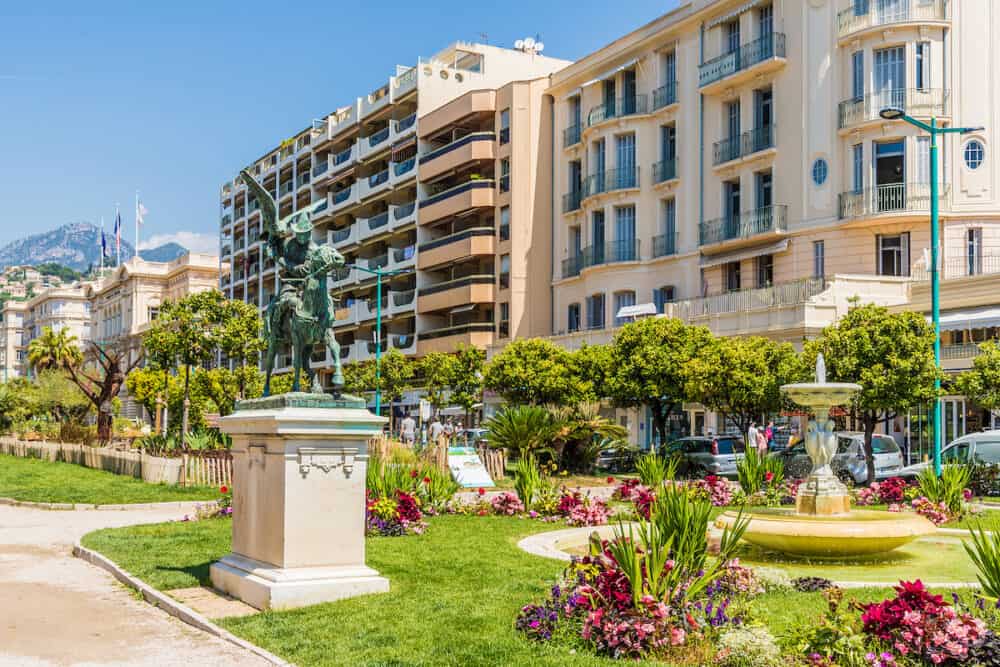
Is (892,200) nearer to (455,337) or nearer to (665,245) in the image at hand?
(665,245)

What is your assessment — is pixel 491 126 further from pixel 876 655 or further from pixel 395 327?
pixel 876 655

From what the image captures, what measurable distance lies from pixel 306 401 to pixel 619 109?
1588 inches

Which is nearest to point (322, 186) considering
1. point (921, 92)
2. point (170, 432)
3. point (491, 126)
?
point (491, 126)

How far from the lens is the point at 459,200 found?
59.5 metres

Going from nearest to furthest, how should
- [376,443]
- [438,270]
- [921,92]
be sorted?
1. [376,443]
2. [921,92]
3. [438,270]

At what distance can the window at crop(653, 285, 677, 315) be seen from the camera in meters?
45.9

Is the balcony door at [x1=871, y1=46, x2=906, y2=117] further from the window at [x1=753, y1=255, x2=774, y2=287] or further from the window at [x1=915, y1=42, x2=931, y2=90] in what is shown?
the window at [x1=753, y1=255, x2=774, y2=287]

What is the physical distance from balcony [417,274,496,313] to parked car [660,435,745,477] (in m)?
25.8

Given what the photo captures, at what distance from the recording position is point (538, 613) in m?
8.70

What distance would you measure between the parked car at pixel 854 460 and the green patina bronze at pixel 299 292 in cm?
1849

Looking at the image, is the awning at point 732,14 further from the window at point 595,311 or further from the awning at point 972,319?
the awning at point 972,319

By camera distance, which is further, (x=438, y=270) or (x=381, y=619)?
(x=438, y=270)

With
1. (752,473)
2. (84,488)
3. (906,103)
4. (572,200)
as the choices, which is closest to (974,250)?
(906,103)

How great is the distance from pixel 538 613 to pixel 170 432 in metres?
35.2
